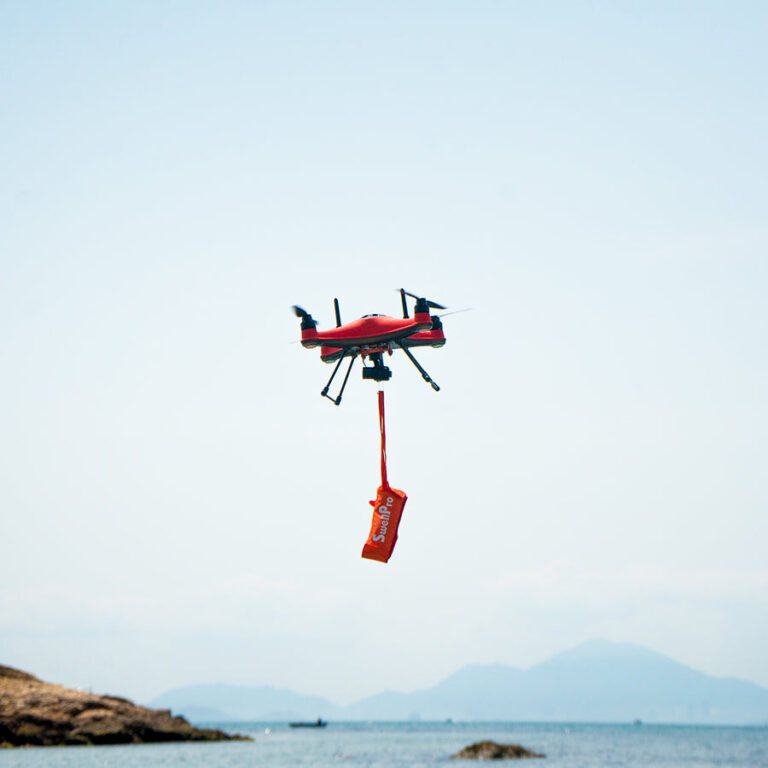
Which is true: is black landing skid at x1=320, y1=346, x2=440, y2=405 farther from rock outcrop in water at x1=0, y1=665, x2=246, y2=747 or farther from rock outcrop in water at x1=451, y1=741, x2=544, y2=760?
rock outcrop in water at x1=451, y1=741, x2=544, y2=760

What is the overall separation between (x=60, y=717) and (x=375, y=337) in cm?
8504

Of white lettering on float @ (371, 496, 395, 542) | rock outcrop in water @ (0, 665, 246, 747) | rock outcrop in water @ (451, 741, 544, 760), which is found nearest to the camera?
white lettering on float @ (371, 496, 395, 542)

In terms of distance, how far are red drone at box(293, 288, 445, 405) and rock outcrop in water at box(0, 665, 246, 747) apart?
81.8m

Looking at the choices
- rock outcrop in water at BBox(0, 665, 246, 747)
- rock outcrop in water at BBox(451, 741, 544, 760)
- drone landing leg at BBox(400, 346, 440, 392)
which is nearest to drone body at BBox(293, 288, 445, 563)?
drone landing leg at BBox(400, 346, 440, 392)

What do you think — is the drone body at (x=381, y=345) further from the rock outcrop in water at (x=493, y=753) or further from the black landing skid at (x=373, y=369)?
the rock outcrop in water at (x=493, y=753)

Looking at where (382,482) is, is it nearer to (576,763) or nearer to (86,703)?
(86,703)

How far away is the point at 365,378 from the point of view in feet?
62.7

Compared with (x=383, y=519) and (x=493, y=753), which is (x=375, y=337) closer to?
(x=383, y=519)

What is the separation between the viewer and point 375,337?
60.0 ft

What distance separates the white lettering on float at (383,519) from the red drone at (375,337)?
7.28 feet

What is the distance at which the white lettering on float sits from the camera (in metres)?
18.0

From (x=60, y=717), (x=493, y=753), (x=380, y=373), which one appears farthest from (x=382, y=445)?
(x=493, y=753)

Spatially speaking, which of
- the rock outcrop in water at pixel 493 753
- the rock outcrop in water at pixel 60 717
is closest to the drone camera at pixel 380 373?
the rock outcrop in water at pixel 60 717

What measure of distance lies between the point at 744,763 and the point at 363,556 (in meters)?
108
